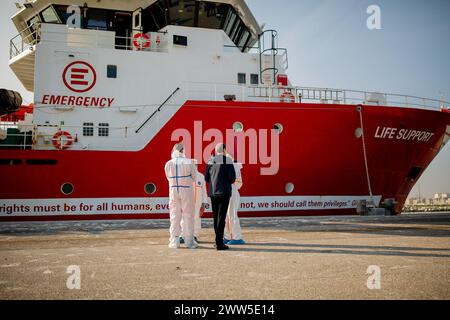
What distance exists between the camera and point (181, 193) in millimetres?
4922

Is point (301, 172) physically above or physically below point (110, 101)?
below

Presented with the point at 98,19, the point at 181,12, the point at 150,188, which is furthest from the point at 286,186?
the point at 98,19

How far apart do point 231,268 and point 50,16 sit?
38.7 ft

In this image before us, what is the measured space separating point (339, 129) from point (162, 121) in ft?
17.0


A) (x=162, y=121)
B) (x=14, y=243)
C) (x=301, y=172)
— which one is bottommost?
(x=14, y=243)

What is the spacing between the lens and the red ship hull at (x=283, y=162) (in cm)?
893

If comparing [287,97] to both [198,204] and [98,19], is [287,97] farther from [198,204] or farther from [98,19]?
[98,19]

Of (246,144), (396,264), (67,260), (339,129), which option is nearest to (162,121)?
(246,144)

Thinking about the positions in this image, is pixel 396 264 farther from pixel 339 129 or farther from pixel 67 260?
pixel 339 129

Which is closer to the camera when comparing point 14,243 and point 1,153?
point 14,243

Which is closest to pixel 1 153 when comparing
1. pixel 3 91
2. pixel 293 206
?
pixel 3 91
